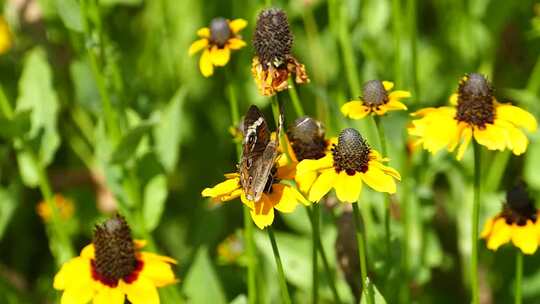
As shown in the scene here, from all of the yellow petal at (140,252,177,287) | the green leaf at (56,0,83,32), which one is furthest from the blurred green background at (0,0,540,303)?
the yellow petal at (140,252,177,287)

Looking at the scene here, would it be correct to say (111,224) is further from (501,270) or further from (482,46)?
(482,46)

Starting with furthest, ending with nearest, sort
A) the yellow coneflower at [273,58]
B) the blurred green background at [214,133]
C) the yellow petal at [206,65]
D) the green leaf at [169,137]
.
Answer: the green leaf at [169,137] → the blurred green background at [214,133] → the yellow petal at [206,65] → the yellow coneflower at [273,58]

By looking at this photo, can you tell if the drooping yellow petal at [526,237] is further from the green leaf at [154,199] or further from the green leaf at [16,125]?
the green leaf at [16,125]

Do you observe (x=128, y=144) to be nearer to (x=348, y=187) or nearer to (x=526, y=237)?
(x=348, y=187)

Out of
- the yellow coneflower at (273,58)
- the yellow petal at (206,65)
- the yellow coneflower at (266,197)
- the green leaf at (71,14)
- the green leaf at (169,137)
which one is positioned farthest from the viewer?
the green leaf at (169,137)

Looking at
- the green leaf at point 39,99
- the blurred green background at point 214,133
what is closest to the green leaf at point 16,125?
the blurred green background at point 214,133

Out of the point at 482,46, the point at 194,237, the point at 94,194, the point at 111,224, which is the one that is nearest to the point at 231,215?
the point at 194,237
